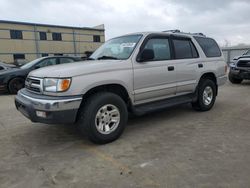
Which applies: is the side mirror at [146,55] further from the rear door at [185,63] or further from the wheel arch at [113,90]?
the rear door at [185,63]

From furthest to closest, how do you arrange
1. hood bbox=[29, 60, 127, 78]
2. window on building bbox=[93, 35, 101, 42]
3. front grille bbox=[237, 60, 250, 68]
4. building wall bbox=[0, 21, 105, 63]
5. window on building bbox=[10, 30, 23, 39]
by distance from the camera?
window on building bbox=[93, 35, 101, 42] < window on building bbox=[10, 30, 23, 39] < building wall bbox=[0, 21, 105, 63] < front grille bbox=[237, 60, 250, 68] < hood bbox=[29, 60, 127, 78]

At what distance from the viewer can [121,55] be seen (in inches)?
177

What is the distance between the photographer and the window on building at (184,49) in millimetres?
5195

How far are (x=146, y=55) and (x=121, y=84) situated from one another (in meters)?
0.71

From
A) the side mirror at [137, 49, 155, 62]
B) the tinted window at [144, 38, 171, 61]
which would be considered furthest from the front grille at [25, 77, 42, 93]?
the tinted window at [144, 38, 171, 61]

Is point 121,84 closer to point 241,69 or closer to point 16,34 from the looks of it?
point 241,69

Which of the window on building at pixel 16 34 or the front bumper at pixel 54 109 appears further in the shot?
the window on building at pixel 16 34

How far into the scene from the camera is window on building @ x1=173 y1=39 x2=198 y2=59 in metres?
5.20

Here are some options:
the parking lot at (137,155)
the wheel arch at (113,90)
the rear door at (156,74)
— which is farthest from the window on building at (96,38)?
the wheel arch at (113,90)

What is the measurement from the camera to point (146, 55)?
4.32 meters

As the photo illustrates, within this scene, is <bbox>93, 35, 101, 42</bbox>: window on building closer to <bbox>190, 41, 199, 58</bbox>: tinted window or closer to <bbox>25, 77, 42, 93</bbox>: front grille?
<bbox>190, 41, 199, 58</bbox>: tinted window

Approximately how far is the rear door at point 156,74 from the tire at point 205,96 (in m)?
1.01

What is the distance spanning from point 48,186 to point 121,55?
259 centimetres

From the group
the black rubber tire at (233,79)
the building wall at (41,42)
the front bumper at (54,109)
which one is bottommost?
the black rubber tire at (233,79)
